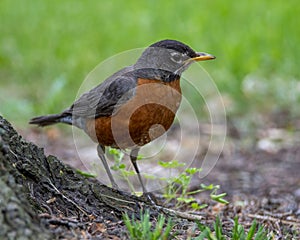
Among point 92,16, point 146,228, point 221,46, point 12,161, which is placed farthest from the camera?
point 92,16

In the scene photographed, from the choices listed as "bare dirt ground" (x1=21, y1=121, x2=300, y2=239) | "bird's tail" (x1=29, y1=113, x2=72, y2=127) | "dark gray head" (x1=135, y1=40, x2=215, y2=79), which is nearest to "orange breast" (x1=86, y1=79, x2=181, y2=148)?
"dark gray head" (x1=135, y1=40, x2=215, y2=79)

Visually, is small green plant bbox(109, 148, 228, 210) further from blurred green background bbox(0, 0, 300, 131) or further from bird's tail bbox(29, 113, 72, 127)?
blurred green background bbox(0, 0, 300, 131)

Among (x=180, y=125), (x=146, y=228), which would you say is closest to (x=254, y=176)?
(x=180, y=125)

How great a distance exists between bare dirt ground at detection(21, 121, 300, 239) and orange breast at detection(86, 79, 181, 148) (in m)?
0.72

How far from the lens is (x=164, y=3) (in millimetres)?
11961

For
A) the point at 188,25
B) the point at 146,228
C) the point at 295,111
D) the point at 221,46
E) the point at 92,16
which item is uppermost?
the point at 92,16

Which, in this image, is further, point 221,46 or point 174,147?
point 221,46

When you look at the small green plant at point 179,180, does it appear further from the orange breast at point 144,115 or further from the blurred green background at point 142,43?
the blurred green background at point 142,43

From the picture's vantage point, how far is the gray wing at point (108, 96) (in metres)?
4.80

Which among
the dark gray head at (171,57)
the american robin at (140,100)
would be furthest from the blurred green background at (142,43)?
the dark gray head at (171,57)

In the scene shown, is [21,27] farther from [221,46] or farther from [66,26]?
[221,46]

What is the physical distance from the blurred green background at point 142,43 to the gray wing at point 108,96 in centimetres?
242

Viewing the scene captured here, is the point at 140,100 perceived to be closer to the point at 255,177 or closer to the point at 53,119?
the point at 53,119

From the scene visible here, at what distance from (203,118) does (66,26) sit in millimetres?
3758
